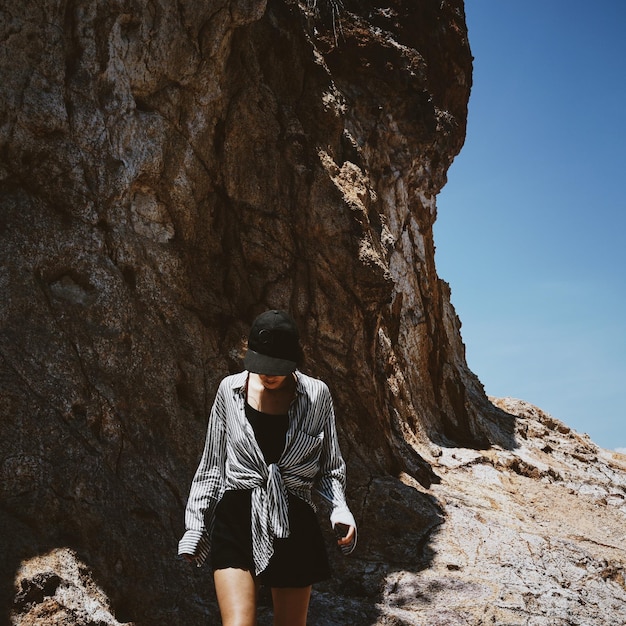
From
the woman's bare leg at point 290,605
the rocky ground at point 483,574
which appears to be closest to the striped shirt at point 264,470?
the woman's bare leg at point 290,605

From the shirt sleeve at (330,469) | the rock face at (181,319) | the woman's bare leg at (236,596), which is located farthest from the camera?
the rock face at (181,319)

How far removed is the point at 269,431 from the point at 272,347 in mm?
377

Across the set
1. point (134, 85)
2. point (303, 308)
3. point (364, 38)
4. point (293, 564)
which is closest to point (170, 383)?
point (303, 308)

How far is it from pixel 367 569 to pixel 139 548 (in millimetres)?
1996

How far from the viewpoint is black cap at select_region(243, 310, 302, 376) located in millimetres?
2869

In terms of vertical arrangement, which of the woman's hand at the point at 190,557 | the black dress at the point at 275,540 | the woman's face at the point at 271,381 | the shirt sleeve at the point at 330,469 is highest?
the woman's face at the point at 271,381

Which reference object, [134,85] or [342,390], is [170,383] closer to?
[342,390]

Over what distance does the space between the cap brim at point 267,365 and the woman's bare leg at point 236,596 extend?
783 mm

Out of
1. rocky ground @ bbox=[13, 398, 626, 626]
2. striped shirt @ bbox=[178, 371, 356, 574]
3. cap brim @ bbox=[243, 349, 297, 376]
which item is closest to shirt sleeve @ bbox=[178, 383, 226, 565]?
striped shirt @ bbox=[178, 371, 356, 574]

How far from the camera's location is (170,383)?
5.68 meters

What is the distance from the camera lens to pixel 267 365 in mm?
2863

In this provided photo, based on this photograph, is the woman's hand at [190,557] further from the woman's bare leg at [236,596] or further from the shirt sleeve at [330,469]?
the shirt sleeve at [330,469]

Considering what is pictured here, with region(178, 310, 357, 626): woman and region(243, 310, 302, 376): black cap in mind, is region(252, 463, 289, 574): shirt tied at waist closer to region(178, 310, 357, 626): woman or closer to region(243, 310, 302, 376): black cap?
region(178, 310, 357, 626): woman

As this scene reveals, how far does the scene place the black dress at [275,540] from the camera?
282cm
